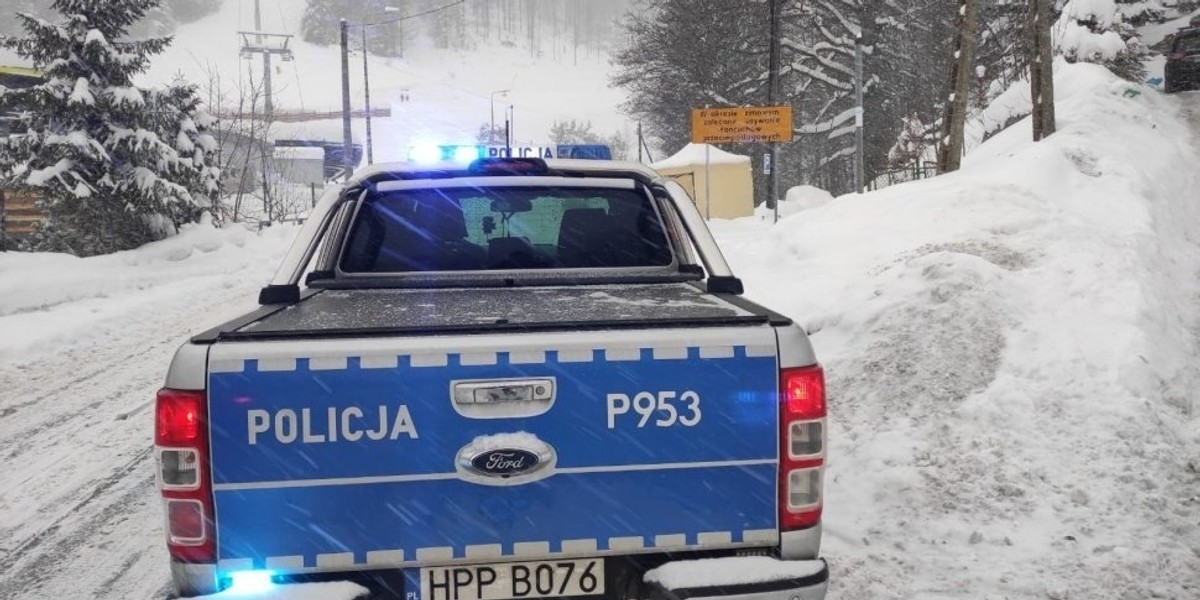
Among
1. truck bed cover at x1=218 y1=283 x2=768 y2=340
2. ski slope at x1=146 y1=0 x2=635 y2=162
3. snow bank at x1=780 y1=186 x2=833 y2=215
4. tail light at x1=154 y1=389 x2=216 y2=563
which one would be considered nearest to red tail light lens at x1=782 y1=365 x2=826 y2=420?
truck bed cover at x1=218 y1=283 x2=768 y2=340

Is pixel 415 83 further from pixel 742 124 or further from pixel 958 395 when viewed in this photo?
pixel 958 395

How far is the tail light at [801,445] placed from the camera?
2.41 metres

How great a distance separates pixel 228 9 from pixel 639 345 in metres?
142

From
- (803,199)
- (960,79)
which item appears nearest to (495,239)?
(960,79)

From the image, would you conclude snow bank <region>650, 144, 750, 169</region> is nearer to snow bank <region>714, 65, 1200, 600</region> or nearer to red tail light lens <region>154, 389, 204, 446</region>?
snow bank <region>714, 65, 1200, 600</region>

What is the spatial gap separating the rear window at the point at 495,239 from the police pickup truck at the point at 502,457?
1.64m

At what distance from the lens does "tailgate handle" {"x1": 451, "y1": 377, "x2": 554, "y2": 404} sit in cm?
226

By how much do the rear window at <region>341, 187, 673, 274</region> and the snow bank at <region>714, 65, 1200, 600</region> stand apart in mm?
1843

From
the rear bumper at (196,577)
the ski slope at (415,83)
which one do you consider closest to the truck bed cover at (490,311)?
the rear bumper at (196,577)

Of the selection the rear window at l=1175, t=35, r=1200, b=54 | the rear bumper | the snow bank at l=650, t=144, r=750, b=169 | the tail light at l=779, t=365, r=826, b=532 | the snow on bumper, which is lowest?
the snow on bumper

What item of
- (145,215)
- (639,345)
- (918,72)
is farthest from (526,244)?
(918,72)

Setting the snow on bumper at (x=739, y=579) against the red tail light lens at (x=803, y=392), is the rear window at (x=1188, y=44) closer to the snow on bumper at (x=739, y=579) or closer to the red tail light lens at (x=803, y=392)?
the red tail light lens at (x=803, y=392)

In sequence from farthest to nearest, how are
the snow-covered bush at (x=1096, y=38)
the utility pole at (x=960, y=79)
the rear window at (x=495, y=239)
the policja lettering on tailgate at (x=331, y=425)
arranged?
the snow-covered bush at (x=1096, y=38) < the utility pole at (x=960, y=79) < the rear window at (x=495, y=239) < the policja lettering on tailgate at (x=331, y=425)

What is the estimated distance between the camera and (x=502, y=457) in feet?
7.52
